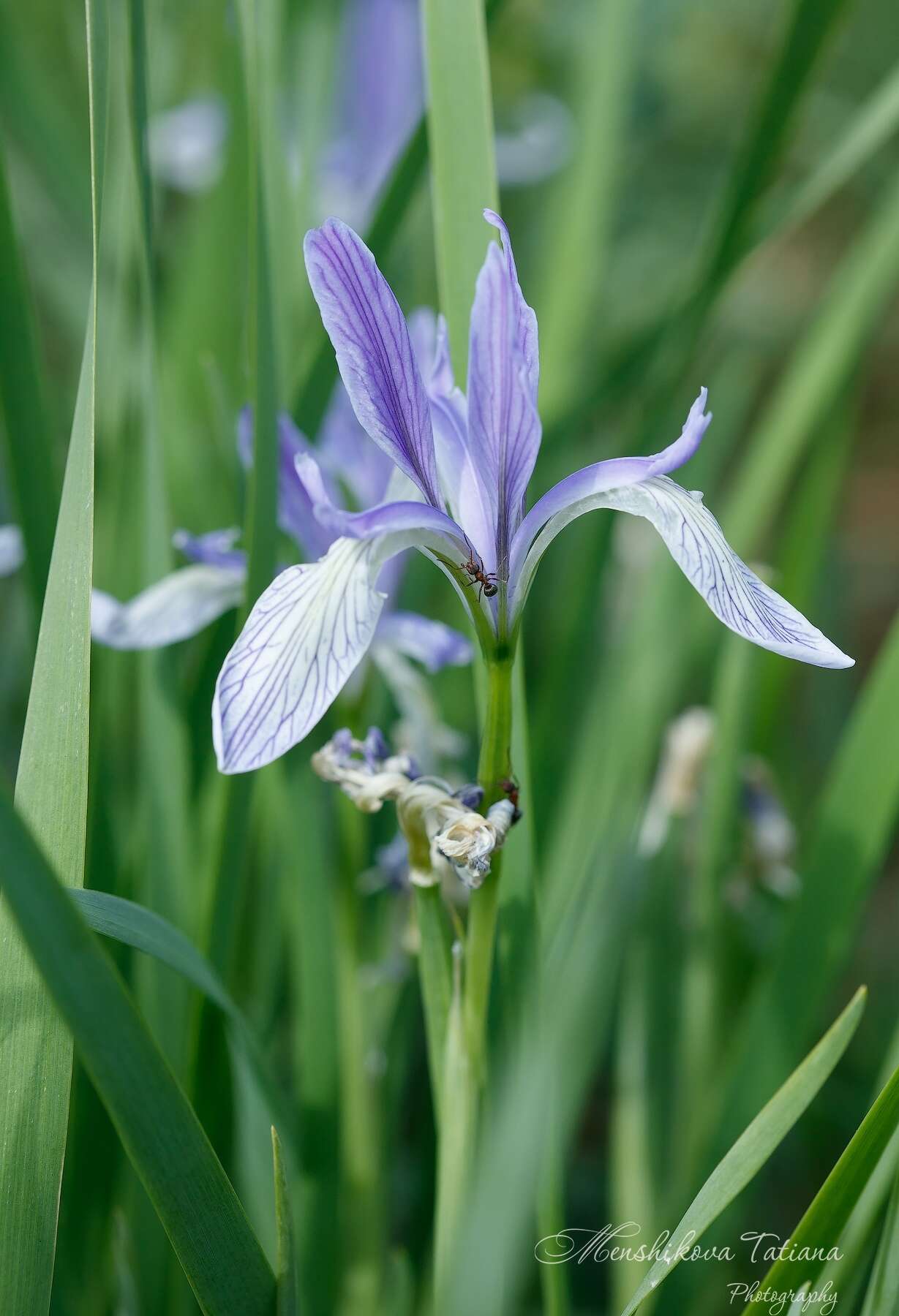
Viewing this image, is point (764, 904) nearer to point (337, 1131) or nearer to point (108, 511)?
point (337, 1131)

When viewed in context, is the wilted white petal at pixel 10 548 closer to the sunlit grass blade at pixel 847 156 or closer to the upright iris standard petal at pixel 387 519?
the upright iris standard petal at pixel 387 519

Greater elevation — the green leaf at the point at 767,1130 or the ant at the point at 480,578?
the ant at the point at 480,578

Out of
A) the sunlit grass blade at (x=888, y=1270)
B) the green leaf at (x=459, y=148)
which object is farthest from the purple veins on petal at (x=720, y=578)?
the sunlit grass blade at (x=888, y=1270)

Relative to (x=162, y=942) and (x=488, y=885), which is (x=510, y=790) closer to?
(x=488, y=885)

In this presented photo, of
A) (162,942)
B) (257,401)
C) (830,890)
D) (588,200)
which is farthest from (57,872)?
(588,200)

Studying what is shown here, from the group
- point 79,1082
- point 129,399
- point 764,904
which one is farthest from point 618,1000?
point 129,399

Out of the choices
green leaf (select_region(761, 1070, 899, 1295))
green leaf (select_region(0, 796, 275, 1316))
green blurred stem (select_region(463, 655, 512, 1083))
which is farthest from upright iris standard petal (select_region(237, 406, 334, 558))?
green leaf (select_region(761, 1070, 899, 1295))
